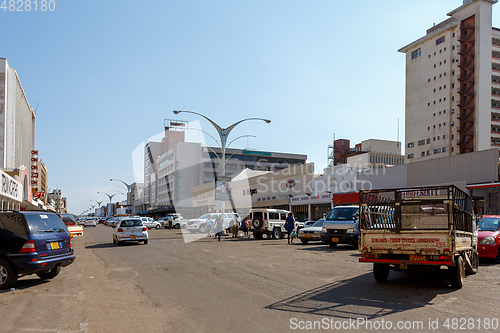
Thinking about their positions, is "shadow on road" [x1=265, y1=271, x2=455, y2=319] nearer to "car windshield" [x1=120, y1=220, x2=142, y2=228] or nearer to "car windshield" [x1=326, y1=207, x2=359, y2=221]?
"car windshield" [x1=326, y1=207, x2=359, y2=221]

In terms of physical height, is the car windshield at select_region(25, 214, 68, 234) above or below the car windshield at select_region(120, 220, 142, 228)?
above

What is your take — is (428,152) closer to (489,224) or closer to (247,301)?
(489,224)

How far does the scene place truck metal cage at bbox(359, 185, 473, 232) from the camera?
29.7 ft

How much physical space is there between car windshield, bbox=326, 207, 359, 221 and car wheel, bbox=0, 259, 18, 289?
14773 millimetres

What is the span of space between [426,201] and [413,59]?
9306 cm

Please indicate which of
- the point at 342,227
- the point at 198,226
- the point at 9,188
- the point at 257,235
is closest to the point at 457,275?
the point at 342,227

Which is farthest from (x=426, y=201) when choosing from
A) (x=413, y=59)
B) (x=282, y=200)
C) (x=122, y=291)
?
(x=413, y=59)

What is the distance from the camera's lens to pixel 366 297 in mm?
8094

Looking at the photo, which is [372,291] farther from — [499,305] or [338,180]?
[338,180]

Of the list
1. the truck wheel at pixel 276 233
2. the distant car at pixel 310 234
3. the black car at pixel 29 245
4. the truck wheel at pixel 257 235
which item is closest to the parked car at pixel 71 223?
the truck wheel at pixel 257 235

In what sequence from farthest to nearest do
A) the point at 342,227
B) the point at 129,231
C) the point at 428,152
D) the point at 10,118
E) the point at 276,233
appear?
the point at 428,152
the point at 10,118
the point at 276,233
the point at 129,231
the point at 342,227

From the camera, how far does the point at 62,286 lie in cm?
957

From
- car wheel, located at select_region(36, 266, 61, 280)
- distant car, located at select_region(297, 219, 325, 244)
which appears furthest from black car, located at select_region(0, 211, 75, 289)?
distant car, located at select_region(297, 219, 325, 244)

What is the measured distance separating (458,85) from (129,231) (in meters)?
79.3
